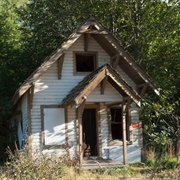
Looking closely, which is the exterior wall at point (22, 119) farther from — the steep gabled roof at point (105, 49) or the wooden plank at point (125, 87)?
the wooden plank at point (125, 87)

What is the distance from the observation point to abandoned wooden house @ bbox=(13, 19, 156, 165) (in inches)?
610

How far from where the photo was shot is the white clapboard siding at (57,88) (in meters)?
16.1

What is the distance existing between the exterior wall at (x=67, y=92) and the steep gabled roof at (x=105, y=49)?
0.51 metres

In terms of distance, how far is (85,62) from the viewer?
17625 millimetres

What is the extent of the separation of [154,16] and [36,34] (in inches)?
295

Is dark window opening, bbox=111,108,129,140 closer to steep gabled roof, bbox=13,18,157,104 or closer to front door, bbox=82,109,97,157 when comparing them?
front door, bbox=82,109,97,157

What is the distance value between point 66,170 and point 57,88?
5113 millimetres

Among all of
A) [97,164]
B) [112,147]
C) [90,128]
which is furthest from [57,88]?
[97,164]

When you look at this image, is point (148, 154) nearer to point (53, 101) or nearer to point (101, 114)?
point (101, 114)

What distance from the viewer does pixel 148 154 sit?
58.5 feet

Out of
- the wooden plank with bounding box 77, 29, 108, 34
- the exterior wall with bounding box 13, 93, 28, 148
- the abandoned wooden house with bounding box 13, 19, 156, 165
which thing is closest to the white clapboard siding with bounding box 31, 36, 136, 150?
the abandoned wooden house with bounding box 13, 19, 156, 165

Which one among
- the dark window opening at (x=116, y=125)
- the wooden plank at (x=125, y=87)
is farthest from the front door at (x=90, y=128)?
the wooden plank at (x=125, y=87)

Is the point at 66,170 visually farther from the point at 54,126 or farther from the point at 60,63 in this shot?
the point at 60,63

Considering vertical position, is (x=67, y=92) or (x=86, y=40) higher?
(x=86, y=40)
